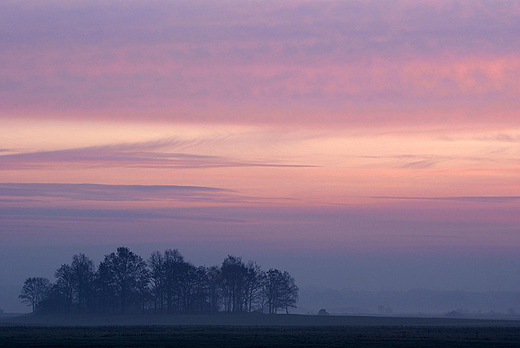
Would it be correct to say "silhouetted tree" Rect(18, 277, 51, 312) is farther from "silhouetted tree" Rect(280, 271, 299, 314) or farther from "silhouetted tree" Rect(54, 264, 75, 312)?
"silhouetted tree" Rect(280, 271, 299, 314)

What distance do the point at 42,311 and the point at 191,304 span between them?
1349 inches

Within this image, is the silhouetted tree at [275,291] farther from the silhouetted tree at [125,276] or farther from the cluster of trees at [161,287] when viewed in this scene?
the silhouetted tree at [125,276]

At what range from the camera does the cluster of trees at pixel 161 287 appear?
16038 centimetres

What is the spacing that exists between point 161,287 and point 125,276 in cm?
879

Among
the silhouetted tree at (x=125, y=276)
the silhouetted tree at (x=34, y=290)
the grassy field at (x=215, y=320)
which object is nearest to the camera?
the grassy field at (x=215, y=320)

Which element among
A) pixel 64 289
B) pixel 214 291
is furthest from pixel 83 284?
pixel 214 291

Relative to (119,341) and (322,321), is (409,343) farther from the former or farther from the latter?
(322,321)

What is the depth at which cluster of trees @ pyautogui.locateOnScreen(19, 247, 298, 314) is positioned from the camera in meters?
160

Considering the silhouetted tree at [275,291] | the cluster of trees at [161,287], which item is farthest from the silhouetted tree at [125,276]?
the silhouetted tree at [275,291]

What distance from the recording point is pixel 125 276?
522 ft

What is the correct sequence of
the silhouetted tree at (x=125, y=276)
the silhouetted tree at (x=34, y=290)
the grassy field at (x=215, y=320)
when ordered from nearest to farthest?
the grassy field at (x=215, y=320) < the silhouetted tree at (x=125, y=276) < the silhouetted tree at (x=34, y=290)

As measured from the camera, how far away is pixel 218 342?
62.4 m

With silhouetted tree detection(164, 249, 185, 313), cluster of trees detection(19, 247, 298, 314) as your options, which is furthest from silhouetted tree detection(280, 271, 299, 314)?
silhouetted tree detection(164, 249, 185, 313)

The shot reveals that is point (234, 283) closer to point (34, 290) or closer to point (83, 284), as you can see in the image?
point (83, 284)
